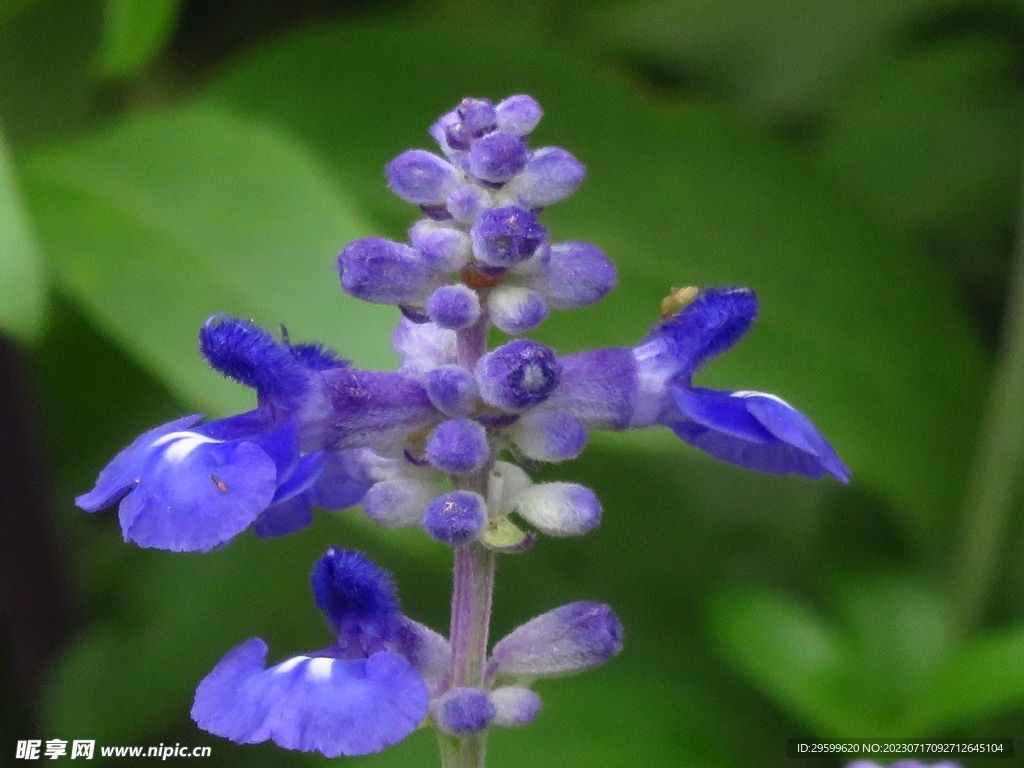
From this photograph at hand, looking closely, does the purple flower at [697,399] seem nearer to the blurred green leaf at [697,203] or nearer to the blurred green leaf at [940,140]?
the blurred green leaf at [697,203]

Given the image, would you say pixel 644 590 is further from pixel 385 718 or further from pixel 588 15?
pixel 385 718

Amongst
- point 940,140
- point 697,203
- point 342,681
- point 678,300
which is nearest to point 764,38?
point 940,140

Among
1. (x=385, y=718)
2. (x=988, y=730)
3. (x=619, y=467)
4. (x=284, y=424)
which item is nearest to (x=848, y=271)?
(x=619, y=467)

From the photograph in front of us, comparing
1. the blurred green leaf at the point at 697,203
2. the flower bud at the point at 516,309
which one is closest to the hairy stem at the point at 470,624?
the flower bud at the point at 516,309

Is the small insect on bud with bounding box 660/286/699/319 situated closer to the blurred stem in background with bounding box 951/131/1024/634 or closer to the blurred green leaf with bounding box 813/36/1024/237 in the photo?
the blurred stem in background with bounding box 951/131/1024/634

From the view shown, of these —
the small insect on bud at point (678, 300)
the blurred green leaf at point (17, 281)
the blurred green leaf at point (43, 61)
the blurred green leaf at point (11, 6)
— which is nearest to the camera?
the small insect on bud at point (678, 300)

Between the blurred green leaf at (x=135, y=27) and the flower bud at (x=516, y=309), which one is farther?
the blurred green leaf at (x=135, y=27)

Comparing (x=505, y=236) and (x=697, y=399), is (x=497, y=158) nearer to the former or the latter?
(x=505, y=236)

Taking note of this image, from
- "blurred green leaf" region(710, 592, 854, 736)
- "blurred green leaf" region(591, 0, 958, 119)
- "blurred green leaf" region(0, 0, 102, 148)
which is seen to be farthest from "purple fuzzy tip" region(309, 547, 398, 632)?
"blurred green leaf" region(591, 0, 958, 119)
